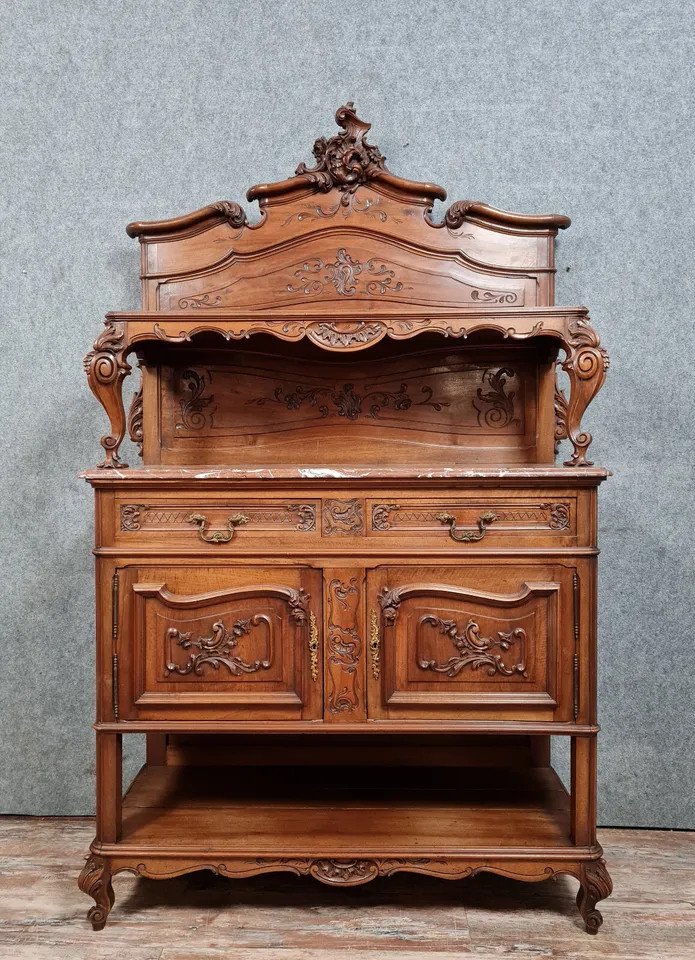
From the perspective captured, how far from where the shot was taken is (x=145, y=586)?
1.91 m

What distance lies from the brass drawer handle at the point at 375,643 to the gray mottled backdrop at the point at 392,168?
0.93 metres

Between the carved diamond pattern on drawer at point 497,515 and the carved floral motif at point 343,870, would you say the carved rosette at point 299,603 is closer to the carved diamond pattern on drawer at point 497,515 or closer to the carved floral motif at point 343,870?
the carved diamond pattern on drawer at point 497,515

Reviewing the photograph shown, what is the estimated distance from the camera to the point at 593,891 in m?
1.87

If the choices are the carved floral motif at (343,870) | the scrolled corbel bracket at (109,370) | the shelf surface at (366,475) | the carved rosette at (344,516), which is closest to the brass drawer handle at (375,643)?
the carved rosette at (344,516)

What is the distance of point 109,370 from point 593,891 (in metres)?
1.72

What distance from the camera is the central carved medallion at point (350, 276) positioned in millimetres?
2309

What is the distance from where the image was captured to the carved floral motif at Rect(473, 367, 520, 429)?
92.9 inches

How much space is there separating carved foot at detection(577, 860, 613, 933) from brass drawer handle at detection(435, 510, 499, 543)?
2.71 ft

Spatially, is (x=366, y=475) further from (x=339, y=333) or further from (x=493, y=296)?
(x=493, y=296)

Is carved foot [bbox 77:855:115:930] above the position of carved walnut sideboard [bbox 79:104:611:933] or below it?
below

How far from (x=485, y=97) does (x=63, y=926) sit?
2582 millimetres

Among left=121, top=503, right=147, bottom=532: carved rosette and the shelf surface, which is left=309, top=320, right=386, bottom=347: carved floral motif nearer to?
the shelf surface

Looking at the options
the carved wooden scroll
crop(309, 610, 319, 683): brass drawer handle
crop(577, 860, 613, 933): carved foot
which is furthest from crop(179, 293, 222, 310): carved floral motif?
crop(577, 860, 613, 933): carved foot

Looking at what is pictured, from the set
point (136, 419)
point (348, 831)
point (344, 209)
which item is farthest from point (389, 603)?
point (344, 209)
